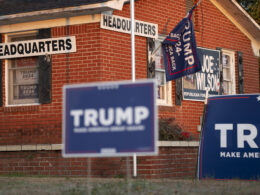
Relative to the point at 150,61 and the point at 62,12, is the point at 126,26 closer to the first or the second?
the point at 150,61

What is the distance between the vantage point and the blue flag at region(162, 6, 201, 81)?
15.2 m

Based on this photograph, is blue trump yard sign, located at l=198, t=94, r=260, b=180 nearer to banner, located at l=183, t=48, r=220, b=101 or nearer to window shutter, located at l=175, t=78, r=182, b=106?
window shutter, located at l=175, t=78, r=182, b=106

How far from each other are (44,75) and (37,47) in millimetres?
709

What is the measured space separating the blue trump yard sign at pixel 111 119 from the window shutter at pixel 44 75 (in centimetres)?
764

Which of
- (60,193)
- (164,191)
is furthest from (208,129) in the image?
(60,193)

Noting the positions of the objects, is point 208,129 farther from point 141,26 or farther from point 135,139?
point 141,26

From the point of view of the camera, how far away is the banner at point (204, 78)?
17.1m

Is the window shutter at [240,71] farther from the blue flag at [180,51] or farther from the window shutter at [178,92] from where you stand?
the blue flag at [180,51]

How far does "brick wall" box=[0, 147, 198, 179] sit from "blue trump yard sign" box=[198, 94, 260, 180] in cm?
359

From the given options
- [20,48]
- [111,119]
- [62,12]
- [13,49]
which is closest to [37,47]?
[20,48]

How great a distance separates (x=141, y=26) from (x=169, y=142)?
3089mm

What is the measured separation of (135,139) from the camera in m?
6.68

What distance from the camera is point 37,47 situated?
14.8 metres

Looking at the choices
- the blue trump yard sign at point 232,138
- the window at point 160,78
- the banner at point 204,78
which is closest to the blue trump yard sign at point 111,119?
the blue trump yard sign at point 232,138
